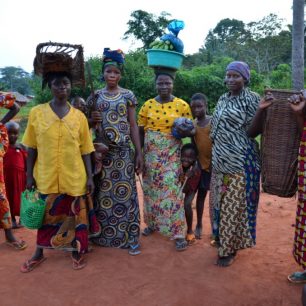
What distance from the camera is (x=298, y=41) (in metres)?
5.91

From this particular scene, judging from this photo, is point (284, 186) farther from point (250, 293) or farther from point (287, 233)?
point (287, 233)

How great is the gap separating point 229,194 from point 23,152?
2.74m

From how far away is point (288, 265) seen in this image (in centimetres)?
343

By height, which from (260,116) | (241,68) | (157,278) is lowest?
(157,278)

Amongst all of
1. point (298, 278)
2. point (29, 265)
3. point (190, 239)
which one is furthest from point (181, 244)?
point (29, 265)

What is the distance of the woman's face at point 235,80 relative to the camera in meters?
3.15

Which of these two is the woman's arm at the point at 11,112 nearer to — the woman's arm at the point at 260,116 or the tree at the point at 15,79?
the woman's arm at the point at 260,116

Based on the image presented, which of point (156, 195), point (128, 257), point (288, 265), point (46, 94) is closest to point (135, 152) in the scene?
point (156, 195)

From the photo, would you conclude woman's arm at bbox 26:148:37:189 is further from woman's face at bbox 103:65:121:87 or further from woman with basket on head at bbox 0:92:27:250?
woman's face at bbox 103:65:121:87

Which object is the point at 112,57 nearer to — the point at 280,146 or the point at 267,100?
the point at 267,100

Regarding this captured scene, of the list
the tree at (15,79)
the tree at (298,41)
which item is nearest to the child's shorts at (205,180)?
the tree at (298,41)

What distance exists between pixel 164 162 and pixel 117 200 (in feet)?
2.12

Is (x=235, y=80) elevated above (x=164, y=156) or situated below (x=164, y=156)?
above

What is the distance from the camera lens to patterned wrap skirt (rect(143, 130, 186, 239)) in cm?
378
